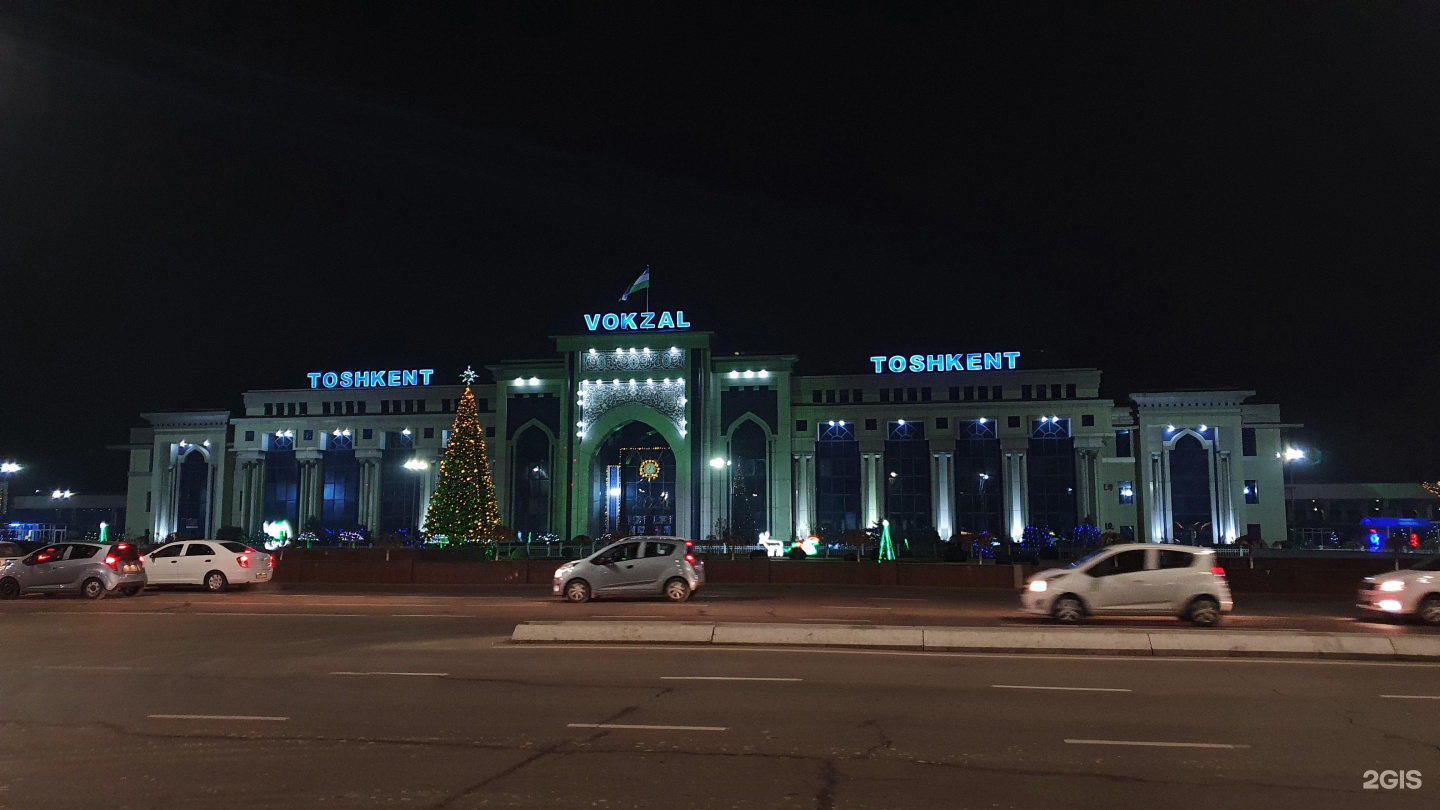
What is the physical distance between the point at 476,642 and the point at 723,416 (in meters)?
54.8

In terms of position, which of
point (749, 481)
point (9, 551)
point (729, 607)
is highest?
point (749, 481)

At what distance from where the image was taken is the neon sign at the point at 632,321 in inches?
2783

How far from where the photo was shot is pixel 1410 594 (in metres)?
19.9

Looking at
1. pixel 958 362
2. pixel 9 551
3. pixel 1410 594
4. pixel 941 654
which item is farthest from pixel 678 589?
pixel 958 362

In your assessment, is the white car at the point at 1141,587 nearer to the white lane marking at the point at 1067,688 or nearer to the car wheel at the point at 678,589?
the white lane marking at the point at 1067,688

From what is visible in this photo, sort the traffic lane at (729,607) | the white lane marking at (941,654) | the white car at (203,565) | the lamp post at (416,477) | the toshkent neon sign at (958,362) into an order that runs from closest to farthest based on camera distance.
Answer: the white lane marking at (941,654), the traffic lane at (729,607), the white car at (203,565), the toshkent neon sign at (958,362), the lamp post at (416,477)

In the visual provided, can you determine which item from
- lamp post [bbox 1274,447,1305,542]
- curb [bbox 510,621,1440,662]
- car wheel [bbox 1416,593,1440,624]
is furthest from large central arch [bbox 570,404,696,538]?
curb [bbox 510,621,1440,662]

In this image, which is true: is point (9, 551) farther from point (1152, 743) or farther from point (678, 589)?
point (1152, 743)

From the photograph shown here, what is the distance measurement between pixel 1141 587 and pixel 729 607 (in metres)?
8.77

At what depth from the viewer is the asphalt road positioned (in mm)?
7629

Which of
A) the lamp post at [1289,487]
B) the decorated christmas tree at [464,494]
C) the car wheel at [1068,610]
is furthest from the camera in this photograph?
the lamp post at [1289,487]

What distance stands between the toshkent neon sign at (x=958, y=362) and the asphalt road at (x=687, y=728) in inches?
2248

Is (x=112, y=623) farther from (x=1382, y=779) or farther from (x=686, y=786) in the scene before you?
(x=1382, y=779)

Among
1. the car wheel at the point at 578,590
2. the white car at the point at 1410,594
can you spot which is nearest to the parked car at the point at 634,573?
the car wheel at the point at 578,590
